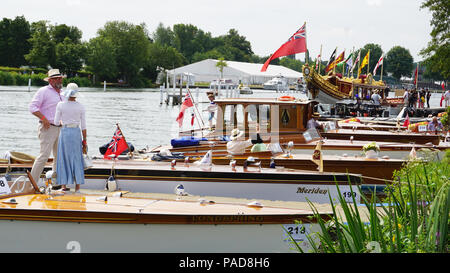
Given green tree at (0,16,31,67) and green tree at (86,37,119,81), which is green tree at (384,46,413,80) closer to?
green tree at (86,37,119,81)

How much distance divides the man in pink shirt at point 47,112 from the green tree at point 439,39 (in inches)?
1216

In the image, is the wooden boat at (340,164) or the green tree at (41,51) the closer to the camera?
the wooden boat at (340,164)

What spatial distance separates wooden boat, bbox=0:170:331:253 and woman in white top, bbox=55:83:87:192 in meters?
1.09

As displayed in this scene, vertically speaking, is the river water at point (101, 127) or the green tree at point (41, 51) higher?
the green tree at point (41, 51)

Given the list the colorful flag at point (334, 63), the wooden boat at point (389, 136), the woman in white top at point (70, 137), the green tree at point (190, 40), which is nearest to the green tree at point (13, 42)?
the green tree at point (190, 40)

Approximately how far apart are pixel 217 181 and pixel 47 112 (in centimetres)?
304

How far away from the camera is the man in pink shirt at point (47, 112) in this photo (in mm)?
8555

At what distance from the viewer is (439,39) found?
36.9m

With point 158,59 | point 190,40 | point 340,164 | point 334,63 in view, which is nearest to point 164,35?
point 190,40

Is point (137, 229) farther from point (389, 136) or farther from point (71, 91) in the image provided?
point (389, 136)

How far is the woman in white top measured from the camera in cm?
827

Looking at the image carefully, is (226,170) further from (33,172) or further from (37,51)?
(37,51)

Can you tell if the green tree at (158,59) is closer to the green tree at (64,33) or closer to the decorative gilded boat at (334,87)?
the green tree at (64,33)

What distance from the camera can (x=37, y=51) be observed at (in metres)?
94.8
